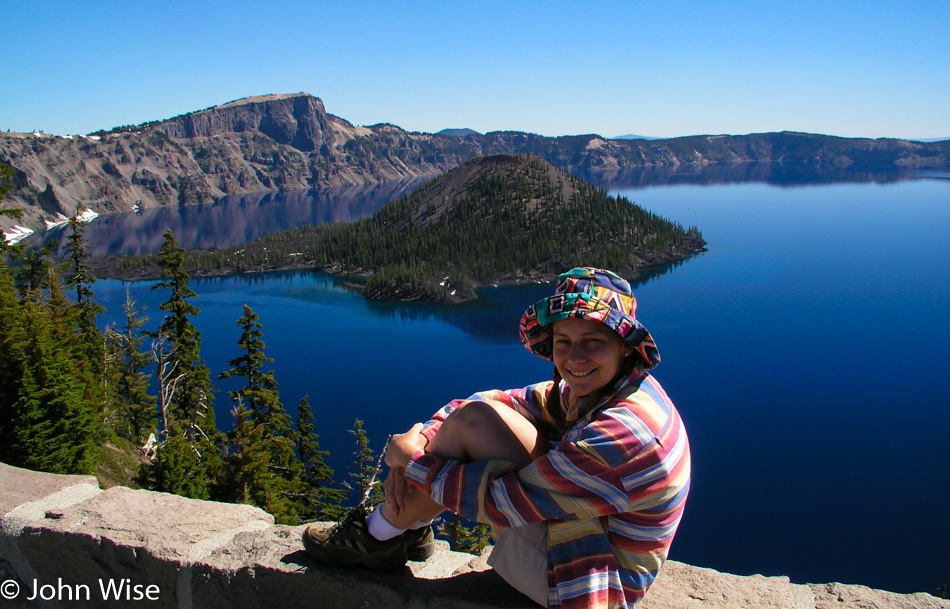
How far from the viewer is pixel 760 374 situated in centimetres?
5406

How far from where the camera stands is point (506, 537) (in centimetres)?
334

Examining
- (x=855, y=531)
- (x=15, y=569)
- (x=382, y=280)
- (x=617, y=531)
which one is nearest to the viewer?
(x=617, y=531)

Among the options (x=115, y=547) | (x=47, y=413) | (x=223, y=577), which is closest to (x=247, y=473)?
(x=47, y=413)

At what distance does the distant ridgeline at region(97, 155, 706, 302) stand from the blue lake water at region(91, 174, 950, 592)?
7.13 m

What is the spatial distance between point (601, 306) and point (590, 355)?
278mm

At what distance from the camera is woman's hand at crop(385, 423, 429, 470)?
142 inches

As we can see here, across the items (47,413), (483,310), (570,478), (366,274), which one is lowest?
(483,310)

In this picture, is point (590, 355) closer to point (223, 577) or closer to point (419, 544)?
point (419, 544)

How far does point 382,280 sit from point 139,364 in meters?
61.8

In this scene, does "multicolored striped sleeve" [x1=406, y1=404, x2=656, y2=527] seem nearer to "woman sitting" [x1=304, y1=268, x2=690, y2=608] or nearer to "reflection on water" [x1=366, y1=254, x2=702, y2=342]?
"woman sitting" [x1=304, y1=268, x2=690, y2=608]

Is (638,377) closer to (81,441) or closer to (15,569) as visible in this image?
(15,569)

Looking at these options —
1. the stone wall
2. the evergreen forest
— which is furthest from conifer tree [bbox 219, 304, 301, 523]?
the stone wall

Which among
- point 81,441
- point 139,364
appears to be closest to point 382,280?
point 139,364

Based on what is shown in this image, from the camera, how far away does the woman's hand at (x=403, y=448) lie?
3.61 m
